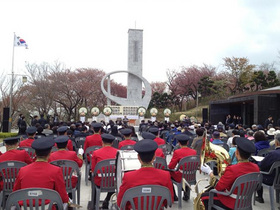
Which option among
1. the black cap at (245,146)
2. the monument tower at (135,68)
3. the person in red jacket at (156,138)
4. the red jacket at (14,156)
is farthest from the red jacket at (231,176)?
the monument tower at (135,68)

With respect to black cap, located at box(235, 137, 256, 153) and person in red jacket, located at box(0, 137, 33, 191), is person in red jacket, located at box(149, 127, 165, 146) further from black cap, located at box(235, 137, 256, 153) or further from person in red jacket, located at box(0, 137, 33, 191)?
black cap, located at box(235, 137, 256, 153)

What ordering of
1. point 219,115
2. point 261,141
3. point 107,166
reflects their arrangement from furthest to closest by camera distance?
point 219,115 < point 261,141 < point 107,166

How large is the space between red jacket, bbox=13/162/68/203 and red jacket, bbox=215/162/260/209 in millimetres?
1826

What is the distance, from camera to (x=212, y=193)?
3.15m

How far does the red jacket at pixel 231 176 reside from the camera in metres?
2.99

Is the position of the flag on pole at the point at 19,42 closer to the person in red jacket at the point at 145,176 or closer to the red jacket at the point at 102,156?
the red jacket at the point at 102,156

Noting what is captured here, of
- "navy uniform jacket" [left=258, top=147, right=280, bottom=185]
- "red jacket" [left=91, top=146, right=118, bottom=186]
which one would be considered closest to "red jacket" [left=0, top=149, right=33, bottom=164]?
"red jacket" [left=91, top=146, right=118, bottom=186]

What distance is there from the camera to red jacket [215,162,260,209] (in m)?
2.99

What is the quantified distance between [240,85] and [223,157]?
3251 centimetres

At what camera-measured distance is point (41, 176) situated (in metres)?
2.72

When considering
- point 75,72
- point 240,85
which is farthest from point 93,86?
point 240,85

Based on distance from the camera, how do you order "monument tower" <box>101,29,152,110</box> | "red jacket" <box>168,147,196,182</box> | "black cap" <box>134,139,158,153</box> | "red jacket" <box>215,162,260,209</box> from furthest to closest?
"monument tower" <box>101,29,152,110</box>, "red jacket" <box>168,147,196,182</box>, "red jacket" <box>215,162,260,209</box>, "black cap" <box>134,139,158,153</box>

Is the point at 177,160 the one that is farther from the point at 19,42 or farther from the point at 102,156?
the point at 19,42

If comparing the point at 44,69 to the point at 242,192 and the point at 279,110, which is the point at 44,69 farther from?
the point at 242,192
